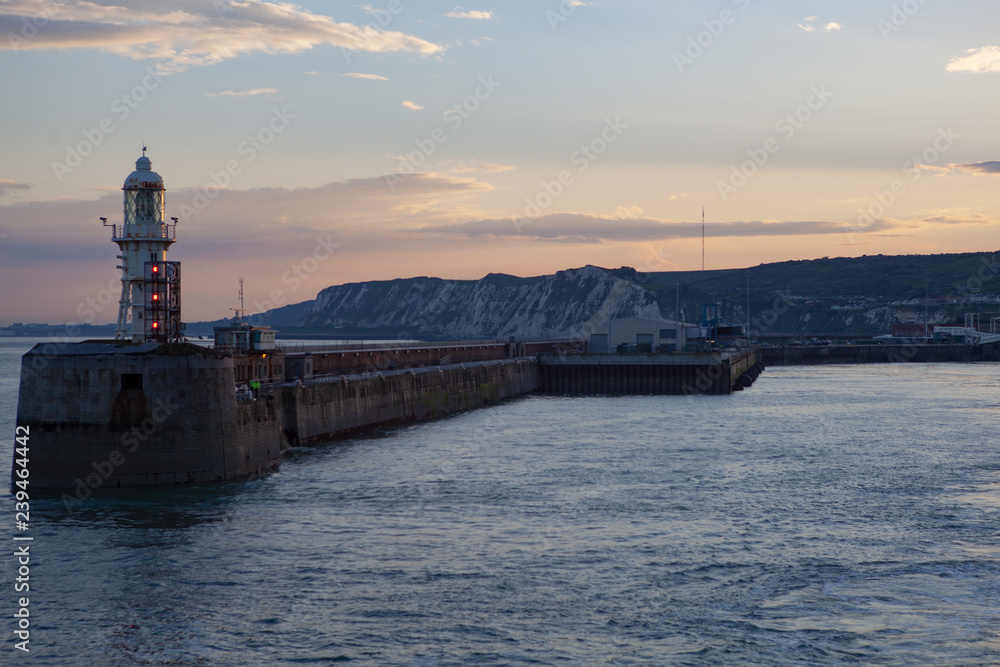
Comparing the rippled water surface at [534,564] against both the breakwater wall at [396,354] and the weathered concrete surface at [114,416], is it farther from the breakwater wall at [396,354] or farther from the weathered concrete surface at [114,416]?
the breakwater wall at [396,354]

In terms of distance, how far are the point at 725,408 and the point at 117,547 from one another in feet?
166

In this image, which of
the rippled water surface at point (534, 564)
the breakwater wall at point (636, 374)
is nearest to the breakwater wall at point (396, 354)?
the breakwater wall at point (636, 374)

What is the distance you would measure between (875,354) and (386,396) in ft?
391

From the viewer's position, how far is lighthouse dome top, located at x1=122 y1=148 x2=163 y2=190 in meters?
43.8

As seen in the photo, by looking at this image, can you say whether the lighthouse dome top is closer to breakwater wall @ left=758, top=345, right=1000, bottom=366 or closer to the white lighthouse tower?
the white lighthouse tower

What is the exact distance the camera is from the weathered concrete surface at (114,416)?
28.5 meters

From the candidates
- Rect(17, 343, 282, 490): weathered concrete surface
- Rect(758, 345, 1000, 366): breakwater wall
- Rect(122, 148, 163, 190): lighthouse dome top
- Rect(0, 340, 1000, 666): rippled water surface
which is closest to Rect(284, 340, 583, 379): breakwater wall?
Rect(122, 148, 163, 190): lighthouse dome top

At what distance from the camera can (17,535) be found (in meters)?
25.4

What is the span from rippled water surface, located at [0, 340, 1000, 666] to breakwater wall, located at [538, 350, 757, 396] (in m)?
43.0

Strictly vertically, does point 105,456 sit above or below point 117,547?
above

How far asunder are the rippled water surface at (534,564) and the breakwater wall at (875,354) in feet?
364

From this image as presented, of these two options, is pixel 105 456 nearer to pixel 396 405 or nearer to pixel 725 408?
pixel 396 405

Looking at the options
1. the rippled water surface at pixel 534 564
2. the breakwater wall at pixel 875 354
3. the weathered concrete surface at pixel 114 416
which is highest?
the weathered concrete surface at pixel 114 416

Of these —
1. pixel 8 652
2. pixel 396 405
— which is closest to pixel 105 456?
pixel 8 652
